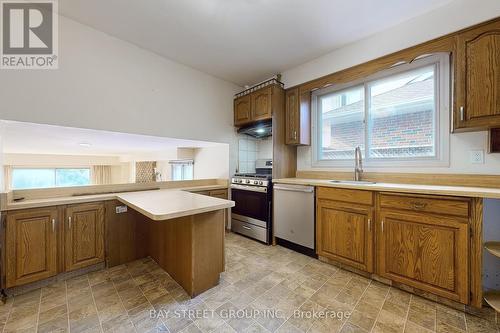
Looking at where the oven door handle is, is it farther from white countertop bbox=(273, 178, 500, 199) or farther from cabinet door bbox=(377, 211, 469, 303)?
cabinet door bbox=(377, 211, 469, 303)

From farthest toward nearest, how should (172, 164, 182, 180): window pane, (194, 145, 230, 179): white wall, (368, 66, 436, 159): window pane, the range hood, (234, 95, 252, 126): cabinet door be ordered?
(172, 164, 182, 180): window pane
(194, 145, 230, 179): white wall
(234, 95, 252, 126): cabinet door
the range hood
(368, 66, 436, 159): window pane

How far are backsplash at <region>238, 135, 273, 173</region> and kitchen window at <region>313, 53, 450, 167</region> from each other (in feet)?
3.11

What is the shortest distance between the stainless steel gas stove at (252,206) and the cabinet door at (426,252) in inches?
52.1

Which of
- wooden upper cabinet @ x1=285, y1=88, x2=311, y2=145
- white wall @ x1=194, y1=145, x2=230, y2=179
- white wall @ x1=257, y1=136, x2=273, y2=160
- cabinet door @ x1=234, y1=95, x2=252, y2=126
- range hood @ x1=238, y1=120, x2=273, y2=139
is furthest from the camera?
white wall @ x1=257, y1=136, x2=273, y2=160

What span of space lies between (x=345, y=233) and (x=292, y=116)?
1698 mm

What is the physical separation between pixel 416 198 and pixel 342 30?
71.5 inches

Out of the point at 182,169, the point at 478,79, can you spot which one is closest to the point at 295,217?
the point at 478,79

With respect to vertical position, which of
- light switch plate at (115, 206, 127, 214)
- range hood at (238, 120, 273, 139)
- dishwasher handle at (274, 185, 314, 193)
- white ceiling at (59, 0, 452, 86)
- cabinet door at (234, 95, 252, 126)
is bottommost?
light switch plate at (115, 206, 127, 214)

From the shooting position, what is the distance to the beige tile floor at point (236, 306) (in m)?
1.32

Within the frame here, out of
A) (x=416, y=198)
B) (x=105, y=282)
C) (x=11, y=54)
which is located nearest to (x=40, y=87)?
(x=11, y=54)

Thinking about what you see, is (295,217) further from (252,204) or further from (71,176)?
(71,176)

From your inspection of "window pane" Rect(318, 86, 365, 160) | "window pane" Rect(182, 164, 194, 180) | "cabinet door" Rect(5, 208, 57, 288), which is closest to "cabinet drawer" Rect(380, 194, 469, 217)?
"window pane" Rect(318, 86, 365, 160)

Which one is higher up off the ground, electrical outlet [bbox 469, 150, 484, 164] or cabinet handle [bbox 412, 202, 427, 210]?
electrical outlet [bbox 469, 150, 484, 164]

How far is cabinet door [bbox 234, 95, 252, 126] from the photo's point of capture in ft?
10.3
